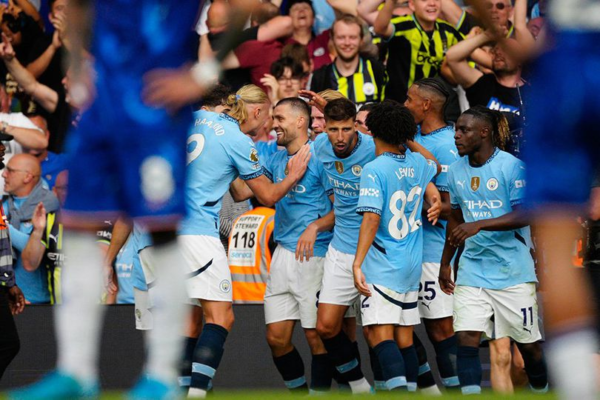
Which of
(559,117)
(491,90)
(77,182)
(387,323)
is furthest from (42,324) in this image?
(559,117)

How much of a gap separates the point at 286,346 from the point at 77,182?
4.82m

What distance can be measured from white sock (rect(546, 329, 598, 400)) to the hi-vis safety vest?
247 inches

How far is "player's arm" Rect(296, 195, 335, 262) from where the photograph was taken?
8602 millimetres

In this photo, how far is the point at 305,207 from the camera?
8.91m

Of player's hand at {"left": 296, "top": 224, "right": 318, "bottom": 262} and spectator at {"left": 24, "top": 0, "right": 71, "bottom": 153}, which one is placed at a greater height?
spectator at {"left": 24, "top": 0, "right": 71, "bottom": 153}

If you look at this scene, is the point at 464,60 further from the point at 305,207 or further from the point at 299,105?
the point at 305,207

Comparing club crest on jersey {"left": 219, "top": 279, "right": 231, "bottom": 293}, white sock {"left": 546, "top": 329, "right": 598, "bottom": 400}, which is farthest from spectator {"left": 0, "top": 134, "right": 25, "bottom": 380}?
white sock {"left": 546, "top": 329, "right": 598, "bottom": 400}

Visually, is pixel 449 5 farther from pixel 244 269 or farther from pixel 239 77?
pixel 244 269

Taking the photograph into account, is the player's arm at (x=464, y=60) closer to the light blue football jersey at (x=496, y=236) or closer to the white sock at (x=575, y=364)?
the light blue football jersey at (x=496, y=236)

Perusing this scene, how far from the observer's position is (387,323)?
8.02m

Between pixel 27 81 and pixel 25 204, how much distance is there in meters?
1.91

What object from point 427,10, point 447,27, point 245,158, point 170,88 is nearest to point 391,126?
point 245,158

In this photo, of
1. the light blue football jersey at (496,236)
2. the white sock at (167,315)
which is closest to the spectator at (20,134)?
the light blue football jersey at (496,236)

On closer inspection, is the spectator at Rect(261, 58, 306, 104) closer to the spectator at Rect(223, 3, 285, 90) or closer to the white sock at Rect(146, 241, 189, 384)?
the spectator at Rect(223, 3, 285, 90)
